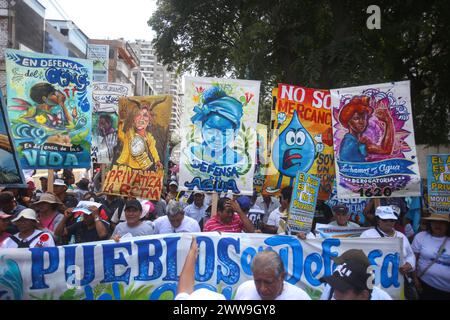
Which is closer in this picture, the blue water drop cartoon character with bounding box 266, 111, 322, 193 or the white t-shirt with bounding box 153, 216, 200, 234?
the white t-shirt with bounding box 153, 216, 200, 234

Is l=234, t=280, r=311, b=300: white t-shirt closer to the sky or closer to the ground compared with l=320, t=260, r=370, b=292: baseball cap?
closer to the ground

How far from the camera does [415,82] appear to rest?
17672mm

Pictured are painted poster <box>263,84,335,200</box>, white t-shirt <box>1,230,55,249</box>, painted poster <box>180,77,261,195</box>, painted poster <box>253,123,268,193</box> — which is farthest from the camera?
painted poster <box>253,123,268,193</box>

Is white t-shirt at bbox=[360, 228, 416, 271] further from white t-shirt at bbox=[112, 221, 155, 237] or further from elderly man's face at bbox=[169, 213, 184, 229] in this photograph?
white t-shirt at bbox=[112, 221, 155, 237]

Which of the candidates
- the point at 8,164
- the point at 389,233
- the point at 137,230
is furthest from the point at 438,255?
the point at 8,164

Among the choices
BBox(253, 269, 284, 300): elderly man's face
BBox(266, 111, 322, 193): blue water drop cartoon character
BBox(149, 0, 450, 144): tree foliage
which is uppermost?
BBox(149, 0, 450, 144): tree foliage

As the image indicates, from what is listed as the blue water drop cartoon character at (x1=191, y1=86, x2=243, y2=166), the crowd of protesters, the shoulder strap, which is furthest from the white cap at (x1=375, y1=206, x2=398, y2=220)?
the blue water drop cartoon character at (x1=191, y1=86, x2=243, y2=166)

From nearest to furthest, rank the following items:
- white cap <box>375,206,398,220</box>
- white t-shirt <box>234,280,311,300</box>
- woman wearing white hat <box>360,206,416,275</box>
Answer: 1. white t-shirt <box>234,280,311,300</box>
2. woman wearing white hat <box>360,206,416,275</box>
3. white cap <box>375,206,398,220</box>

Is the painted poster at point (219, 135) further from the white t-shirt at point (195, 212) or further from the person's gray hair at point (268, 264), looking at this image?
the person's gray hair at point (268, 264)

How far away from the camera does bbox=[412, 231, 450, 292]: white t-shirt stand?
4957 millimetres

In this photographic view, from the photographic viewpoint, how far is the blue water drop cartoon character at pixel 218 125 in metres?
6.24

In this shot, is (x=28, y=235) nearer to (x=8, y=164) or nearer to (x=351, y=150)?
(x=8, y=164)
